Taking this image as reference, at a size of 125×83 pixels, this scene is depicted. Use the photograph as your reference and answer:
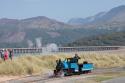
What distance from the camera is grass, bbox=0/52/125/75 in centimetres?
4591

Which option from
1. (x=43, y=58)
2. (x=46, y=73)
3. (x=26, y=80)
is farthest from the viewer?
(x=43, y=58)

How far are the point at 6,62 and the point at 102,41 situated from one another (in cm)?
14115

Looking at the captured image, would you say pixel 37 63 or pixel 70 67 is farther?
pixel 37 63

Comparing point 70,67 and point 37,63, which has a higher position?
point 37,63

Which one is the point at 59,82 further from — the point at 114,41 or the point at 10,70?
the point at 114,41

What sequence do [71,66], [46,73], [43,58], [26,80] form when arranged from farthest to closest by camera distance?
[43,58] < [46,73] < [71,66] < [26,80]

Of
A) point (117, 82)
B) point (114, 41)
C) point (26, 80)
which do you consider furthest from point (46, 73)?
point (114, 41)

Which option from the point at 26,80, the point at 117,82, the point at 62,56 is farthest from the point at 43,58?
the point at 117,82

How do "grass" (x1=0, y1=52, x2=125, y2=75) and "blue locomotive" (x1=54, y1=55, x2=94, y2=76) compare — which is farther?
"grass" (x1=0, y1=52, x2=125, y2=75)

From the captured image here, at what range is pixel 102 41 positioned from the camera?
186625mm

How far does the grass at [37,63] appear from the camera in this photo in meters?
45.9

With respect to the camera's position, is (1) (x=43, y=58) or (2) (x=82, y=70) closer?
(2) (x=82, y=70)

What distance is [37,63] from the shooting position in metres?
52.0

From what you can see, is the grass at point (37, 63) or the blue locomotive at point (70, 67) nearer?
the blue locomotive at point (70, 67)
